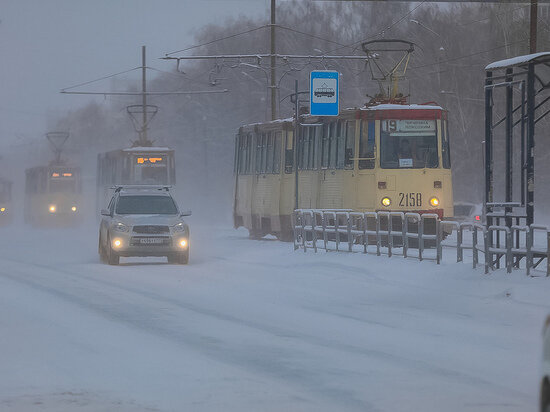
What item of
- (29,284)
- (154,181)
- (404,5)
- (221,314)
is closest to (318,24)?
(404,5)

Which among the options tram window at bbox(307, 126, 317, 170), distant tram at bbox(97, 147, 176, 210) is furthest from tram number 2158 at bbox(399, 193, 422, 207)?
distant tram at bbox(97, 147, 176, 210)

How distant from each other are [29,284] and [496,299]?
8.67m

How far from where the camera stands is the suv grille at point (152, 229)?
2836 centimetres

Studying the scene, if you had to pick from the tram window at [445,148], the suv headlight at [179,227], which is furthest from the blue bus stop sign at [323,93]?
the suv headlight at [179,227]

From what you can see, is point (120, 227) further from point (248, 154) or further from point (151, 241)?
point (248, 154)

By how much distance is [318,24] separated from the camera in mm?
82062

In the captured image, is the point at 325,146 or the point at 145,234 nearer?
the point at 145,234

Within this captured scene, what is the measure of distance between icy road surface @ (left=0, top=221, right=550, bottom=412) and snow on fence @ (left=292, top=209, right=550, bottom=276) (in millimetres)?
392

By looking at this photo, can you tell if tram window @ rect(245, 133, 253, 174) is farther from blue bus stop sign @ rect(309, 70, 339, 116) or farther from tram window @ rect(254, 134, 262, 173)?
blue bus stop sign @ rect(309, 70, 339, 116)

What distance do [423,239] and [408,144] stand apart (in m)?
9.50

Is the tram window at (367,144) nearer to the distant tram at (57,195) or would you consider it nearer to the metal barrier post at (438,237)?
the metal barrier post at (438,237)

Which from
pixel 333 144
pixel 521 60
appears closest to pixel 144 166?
pixel 333 144

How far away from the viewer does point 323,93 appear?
108ft

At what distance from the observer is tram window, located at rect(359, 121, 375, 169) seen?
33.3m
